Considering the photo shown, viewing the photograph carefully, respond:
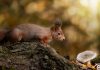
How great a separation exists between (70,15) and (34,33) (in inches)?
160

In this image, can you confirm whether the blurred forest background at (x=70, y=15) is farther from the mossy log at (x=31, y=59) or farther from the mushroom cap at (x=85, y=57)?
the mossy log at (x=31, y=59)

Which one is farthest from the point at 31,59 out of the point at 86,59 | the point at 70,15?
the point at 70,15

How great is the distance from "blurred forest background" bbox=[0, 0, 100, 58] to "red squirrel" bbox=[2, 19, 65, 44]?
11.2 feet

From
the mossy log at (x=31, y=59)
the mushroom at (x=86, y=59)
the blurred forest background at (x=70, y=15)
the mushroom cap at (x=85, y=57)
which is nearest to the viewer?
the mossy log at (x=31, y=59)

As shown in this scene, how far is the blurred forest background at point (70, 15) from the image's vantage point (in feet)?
34.8

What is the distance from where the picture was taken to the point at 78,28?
10922 mm

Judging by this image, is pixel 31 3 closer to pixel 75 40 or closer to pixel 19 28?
pixel 75 40

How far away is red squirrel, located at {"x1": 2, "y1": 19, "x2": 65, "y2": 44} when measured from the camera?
675 cm

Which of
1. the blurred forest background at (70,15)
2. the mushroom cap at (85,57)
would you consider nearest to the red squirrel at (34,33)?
the mushroom cap at (85,57)

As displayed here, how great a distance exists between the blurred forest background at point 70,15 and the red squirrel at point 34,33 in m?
3.41

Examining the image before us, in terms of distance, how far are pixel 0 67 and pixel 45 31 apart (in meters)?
1.74

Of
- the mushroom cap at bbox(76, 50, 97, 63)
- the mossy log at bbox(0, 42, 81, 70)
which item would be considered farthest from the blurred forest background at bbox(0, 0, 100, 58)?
the mossy log at bbox(0, 42, 81, 70)

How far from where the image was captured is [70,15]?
10914 mm

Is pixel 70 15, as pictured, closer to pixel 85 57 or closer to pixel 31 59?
pixel 85 57
